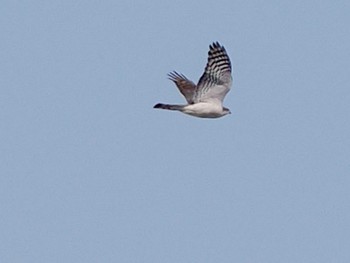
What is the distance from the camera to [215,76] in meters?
34.5

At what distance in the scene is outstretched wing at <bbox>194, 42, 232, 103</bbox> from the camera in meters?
34.4

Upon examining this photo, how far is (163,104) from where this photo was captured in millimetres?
33250

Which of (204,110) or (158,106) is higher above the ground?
(204,110)

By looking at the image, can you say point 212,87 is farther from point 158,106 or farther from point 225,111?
point 158,106

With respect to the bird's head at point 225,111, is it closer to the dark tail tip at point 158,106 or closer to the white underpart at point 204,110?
the white underpart at point 204,110

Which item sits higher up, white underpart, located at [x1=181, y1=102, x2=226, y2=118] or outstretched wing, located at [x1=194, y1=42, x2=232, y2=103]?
outstretched wing, located at [x1=194, y1=42, x2=232, y2=103]

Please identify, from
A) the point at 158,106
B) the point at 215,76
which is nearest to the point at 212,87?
the point at 215,76

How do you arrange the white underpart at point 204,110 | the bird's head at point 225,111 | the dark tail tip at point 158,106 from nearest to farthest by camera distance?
the dark tail tip at point 158,106, the white underpart at point 204,110, the bird's head at point 225,111

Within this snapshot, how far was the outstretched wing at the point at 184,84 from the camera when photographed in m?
37.4

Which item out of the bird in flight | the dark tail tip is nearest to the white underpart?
the bird in flight

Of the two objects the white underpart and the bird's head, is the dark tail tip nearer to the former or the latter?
the white underpart

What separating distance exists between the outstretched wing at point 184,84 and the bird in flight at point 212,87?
6.48ft

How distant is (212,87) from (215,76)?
11.8 inches

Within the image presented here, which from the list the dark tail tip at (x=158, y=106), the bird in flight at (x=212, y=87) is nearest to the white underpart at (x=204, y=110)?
the bird in flight at (x=212, y=87)
